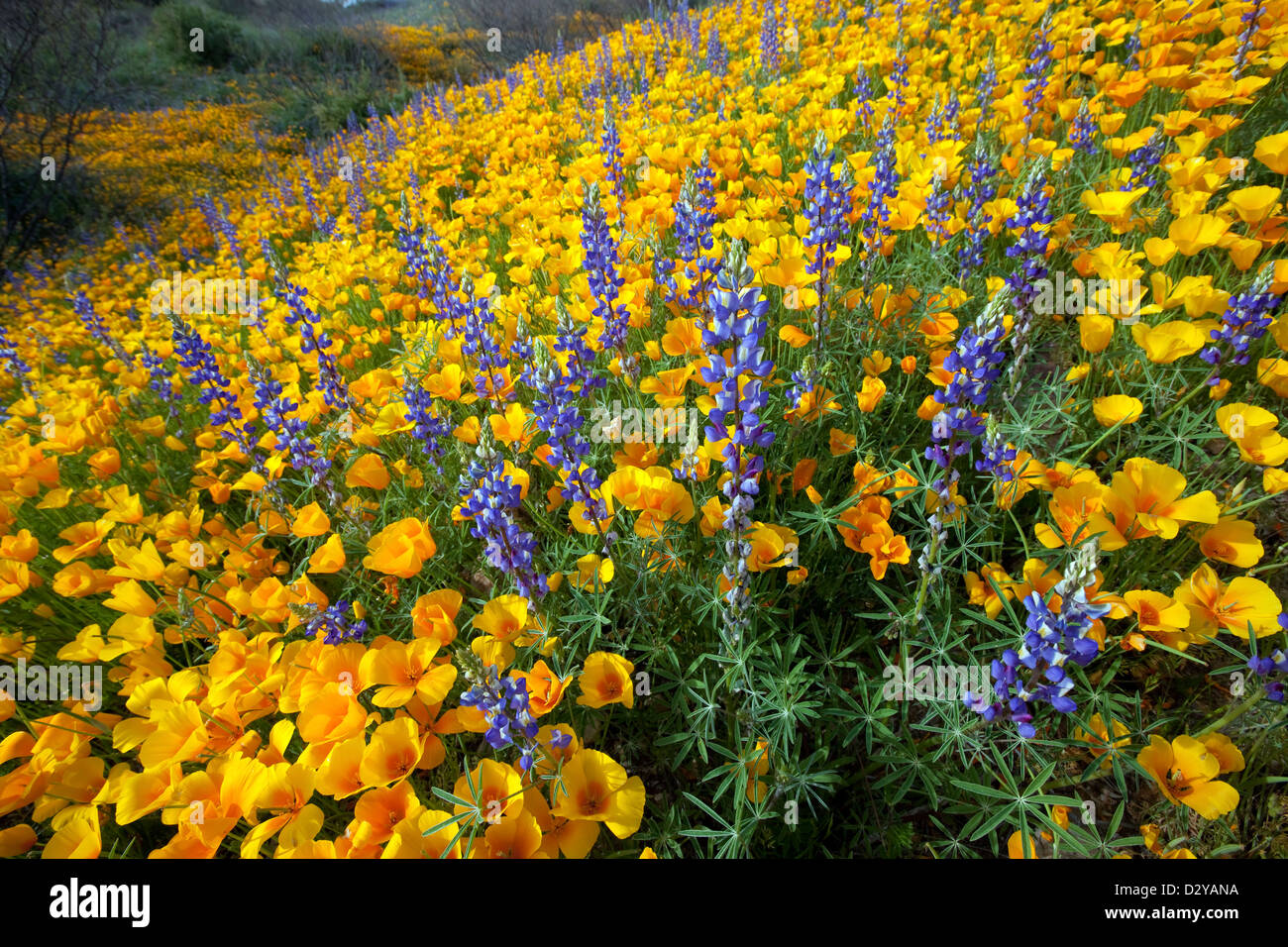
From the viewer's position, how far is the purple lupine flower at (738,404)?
141cm

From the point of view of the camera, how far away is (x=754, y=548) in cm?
165

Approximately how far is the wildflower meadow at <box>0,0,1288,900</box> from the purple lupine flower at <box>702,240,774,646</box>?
0.02m

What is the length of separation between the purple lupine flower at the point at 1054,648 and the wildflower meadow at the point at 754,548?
0.01m

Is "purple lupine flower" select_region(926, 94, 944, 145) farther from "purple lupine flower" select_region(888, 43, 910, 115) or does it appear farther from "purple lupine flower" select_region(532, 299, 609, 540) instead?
"purple lupine flower" select_region(532, 299, 609, 540)

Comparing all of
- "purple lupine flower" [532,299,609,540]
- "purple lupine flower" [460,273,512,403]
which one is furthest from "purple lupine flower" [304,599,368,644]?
"purple lupine flower" [460,273,512,403]

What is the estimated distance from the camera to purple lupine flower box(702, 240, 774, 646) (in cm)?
141

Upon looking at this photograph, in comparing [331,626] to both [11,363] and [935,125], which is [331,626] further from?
[11,363]

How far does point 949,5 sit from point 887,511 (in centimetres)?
603

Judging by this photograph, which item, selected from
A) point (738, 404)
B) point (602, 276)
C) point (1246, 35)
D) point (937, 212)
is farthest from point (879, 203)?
point (1246, 35)

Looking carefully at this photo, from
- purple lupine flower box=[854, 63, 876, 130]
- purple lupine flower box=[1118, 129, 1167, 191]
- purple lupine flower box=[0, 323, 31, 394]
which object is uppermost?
purple lupine flower box=[854, 63, 876, 130]

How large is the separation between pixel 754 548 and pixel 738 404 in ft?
1.46

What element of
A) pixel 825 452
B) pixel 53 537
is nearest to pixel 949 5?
pixel 825 452

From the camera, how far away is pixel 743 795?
1452 millimetres

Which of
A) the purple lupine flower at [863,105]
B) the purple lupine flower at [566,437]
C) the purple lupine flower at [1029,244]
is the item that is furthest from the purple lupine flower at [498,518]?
the purple lupine flower at [863,105]
